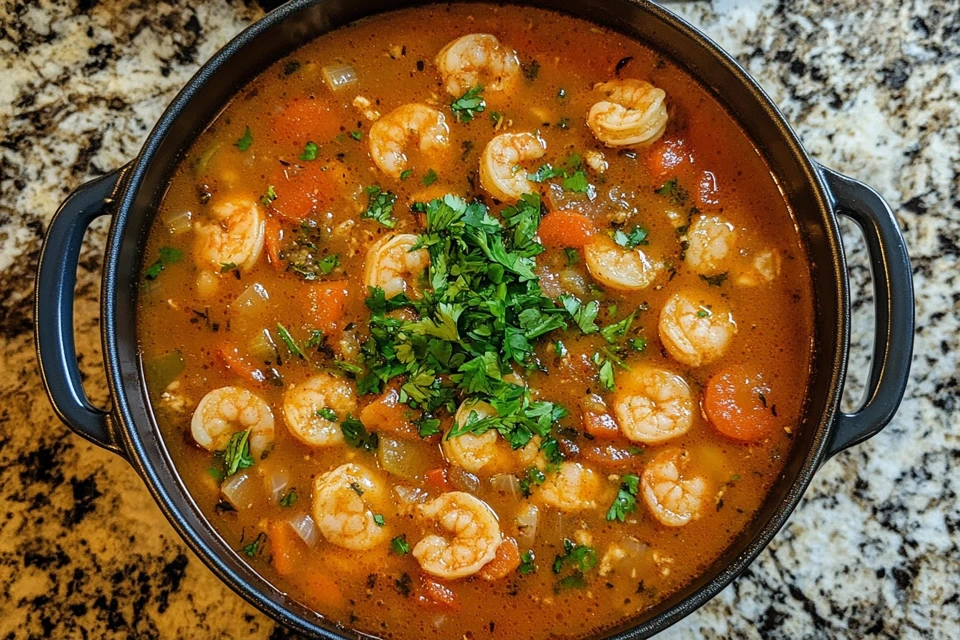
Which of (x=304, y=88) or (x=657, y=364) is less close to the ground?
(x=304, y=88)

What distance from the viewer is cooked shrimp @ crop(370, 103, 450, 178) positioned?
103 inches

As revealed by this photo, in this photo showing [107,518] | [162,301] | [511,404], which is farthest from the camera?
[107,518]

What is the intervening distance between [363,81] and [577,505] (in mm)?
1523

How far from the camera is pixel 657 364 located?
8.42 ft

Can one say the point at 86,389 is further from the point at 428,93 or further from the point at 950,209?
the point at 950,209

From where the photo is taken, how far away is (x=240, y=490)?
2.58 metres

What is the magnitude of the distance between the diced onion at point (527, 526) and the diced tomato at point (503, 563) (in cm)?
3

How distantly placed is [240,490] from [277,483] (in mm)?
123

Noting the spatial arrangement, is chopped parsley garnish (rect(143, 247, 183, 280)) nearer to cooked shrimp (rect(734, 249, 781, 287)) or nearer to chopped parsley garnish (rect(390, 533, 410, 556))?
chopped parsley garnish (rect(390, 533, 410, 556))

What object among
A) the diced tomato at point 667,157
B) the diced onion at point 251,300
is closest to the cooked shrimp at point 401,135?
the diced onion at point 251,300

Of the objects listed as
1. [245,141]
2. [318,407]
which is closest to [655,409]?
[318,407]

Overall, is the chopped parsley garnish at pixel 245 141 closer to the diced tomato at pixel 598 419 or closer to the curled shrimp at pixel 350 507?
the curled shrimp at pixel 350 507

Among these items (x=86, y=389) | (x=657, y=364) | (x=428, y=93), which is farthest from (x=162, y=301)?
(x=657, y=364)

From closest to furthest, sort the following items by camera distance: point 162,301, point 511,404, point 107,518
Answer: point 511,404 < point 162,301 < point 107,518
